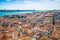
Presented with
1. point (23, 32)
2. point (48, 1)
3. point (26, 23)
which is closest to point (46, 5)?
point (48, 1)

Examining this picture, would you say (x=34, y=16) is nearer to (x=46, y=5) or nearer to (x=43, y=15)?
(x=43, y=15)

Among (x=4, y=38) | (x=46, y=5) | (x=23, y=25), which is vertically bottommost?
(x=4, y=38)

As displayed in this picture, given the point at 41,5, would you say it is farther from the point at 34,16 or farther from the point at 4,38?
the point at 4,38

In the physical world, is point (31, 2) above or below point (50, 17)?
above

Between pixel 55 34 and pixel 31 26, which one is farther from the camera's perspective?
pixel 31 26

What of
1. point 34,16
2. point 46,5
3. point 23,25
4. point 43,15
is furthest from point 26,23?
point 46,5

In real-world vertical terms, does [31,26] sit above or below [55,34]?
above
